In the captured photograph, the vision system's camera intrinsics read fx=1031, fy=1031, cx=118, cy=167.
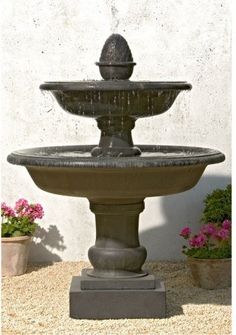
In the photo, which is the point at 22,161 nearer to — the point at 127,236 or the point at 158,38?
the point at 127,236

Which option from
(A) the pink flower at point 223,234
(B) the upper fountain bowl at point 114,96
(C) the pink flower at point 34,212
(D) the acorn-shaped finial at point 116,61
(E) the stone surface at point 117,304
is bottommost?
(E) the stone surface at point 117,304

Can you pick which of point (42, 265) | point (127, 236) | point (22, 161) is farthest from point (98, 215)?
point (42, 265)

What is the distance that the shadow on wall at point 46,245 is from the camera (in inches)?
368

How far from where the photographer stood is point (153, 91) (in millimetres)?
6844

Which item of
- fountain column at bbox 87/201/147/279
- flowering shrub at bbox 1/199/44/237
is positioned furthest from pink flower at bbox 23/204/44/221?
fountain column at bbox 87/201/147/279

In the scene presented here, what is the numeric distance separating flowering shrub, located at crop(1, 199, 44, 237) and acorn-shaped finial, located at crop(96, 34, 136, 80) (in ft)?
7.12

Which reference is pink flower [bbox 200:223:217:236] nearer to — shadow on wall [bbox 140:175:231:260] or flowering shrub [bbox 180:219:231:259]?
flowering shrub [bbox 180:219:231:259]

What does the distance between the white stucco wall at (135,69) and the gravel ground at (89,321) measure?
915mm

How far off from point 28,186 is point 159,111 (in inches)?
98.0

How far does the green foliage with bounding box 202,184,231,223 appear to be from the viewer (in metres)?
8.84

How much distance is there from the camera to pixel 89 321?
23.5 ft

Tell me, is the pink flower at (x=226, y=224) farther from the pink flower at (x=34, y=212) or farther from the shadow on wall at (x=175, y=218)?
the pink flower at (x=34, y=212)

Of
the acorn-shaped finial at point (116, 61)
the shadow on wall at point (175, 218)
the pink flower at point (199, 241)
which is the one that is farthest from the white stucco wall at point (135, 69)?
the acorn-shaped finial at point (116, 61)

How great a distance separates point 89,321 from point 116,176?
1.11 metres
